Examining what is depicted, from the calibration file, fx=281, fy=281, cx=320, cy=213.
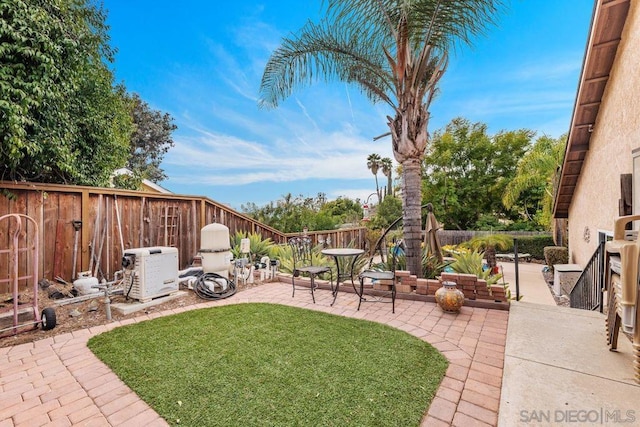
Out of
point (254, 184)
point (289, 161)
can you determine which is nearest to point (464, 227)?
point (289, 161)

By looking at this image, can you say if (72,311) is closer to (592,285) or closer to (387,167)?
(592,285)

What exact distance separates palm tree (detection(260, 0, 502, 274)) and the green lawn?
232 centimetres

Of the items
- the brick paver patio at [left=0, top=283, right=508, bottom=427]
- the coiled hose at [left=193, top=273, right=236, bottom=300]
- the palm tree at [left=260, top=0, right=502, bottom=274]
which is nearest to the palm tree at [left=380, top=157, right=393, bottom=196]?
the palm tree at [left=260, top=0, right=502, bottom=274]

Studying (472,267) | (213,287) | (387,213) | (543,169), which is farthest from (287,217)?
(543,169)

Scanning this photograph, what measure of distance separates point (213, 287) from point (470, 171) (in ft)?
57.8

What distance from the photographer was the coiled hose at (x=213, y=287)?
182 inches

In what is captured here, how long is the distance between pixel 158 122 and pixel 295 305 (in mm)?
18975

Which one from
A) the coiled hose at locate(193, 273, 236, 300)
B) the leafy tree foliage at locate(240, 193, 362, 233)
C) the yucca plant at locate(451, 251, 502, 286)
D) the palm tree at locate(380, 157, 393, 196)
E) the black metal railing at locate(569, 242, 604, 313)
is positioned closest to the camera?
the black metal railing at locate(569, 242, 604, 313)

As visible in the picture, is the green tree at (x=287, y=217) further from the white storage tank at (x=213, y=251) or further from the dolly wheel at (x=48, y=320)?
the dolly wheel at (x=48, y=320)

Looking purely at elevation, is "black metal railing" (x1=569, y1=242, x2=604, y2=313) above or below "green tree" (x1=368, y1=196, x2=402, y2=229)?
below

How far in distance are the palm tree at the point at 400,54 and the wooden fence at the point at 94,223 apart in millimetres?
3743

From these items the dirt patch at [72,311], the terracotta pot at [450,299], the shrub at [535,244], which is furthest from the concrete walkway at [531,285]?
the dirt patch at [72,311]

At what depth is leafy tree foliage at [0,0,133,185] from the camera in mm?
4094

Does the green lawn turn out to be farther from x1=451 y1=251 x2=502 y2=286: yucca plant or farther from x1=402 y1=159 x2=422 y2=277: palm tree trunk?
x1=451 y1=251 x2=502 y2=286: yucca plant
